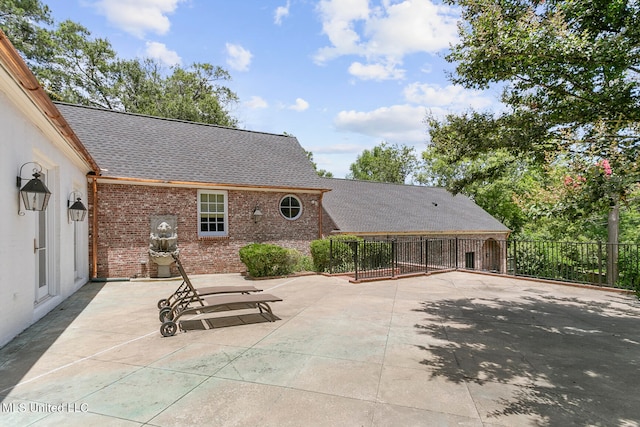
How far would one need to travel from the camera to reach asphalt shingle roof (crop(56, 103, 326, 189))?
1180 centimetres

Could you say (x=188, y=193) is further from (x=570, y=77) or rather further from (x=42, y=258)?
(x=570, y=77)

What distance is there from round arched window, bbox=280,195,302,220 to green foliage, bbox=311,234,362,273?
2.42 m

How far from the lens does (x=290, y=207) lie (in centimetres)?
1427

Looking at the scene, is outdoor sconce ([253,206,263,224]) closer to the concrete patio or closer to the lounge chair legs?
the concrete patio

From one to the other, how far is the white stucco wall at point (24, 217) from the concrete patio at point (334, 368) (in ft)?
1.32

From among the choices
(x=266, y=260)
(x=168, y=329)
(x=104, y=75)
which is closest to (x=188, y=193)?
(x=266, y=260)

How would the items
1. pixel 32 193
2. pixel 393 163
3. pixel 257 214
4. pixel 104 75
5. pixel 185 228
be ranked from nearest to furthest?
pixel 32 193, pixel 185 228, pixel 257 214, pixel 104 75, pixel 393 163

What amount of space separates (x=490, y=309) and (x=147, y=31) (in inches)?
727

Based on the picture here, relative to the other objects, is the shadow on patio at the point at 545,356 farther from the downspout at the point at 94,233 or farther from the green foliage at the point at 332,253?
the downspout at the point at 94,233

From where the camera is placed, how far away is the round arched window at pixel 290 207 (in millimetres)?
14091

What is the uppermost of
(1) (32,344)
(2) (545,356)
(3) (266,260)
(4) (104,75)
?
(4) (104,75)

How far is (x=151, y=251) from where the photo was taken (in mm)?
10766

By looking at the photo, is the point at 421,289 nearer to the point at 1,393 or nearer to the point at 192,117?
the point at 1,393

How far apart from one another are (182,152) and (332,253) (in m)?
7.60
